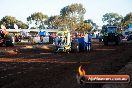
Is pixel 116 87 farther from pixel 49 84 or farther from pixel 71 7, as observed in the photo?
pixel 71 7

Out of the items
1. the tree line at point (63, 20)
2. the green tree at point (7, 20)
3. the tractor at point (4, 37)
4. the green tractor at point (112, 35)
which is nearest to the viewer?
the tractor at point (4, 37)

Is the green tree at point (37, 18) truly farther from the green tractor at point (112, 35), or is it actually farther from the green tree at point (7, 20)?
the green tractor at point (112, 35)

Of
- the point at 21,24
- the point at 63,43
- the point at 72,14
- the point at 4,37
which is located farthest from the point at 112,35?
the point at 21,24

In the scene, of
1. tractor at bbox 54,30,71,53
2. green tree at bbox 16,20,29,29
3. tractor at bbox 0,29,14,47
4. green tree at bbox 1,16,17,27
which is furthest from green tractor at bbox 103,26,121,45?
green tree at bbox 16,20,29,29

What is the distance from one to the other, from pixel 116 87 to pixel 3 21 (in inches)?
4738

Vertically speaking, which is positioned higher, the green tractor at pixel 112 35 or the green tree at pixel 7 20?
the green tree at pixel 7 20

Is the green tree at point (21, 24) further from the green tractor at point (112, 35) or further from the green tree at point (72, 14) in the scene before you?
the green tractor at point (112, 35)

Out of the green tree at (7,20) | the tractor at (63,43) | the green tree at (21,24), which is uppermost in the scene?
the green tree at (7,20)

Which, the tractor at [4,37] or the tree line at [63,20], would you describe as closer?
the tractor at [4,37]

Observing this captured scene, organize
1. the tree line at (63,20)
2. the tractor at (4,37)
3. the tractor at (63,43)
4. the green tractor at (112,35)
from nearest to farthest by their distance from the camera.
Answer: the tractor at (63,43) < the tractor at (4,37) < the green tractor at (112,35) < the tree line at (63,20)

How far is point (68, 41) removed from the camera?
24.8m

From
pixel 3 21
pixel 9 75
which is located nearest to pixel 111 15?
pixel 3 21

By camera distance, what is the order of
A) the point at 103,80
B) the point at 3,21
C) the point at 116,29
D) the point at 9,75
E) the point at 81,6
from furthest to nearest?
the point at 3,21 < the point at 81,6 < the point at 116,29 < the point at 9,75 < the point at 103,80

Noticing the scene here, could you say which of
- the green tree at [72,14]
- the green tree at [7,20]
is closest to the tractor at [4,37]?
the green tree at [72,14]
